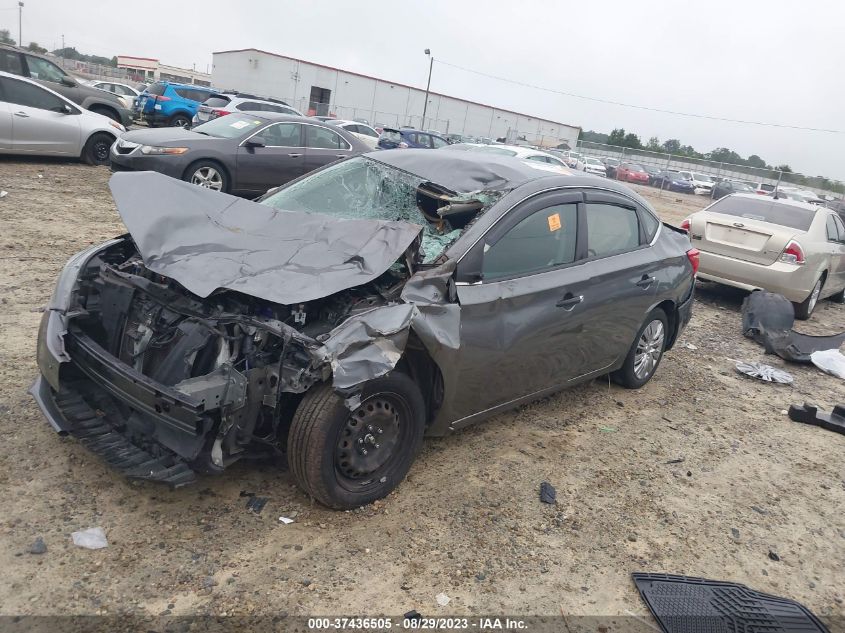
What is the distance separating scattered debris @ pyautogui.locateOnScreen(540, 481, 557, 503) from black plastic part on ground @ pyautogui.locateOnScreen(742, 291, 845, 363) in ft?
14.7

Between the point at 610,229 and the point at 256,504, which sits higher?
the point at 610,229

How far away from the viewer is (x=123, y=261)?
385 cm

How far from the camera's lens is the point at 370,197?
4281 millimetres

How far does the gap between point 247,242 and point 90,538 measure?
165 centimetres

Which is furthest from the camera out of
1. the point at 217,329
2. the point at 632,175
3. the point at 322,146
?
the point at 632,175

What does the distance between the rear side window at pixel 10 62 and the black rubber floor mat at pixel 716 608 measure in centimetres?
1464

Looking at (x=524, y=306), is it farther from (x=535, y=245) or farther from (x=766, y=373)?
(x=766, y=373)

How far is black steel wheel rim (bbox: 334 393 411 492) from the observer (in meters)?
3.11

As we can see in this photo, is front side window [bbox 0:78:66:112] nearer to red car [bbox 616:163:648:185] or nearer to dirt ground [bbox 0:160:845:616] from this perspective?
dirt ground [bbox 0:160:845:616]

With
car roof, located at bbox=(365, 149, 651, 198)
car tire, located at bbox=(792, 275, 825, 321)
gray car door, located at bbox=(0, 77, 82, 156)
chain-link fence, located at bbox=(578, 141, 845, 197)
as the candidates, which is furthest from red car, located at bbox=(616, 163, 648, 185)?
car roof, located at bbox=(365, 149, 651, 198)

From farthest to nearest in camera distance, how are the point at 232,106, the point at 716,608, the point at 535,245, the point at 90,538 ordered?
the point at 232,106
the point at 535,245
the point at 716,608
the point at 90,538

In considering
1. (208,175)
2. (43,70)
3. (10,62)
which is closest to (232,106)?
(43,70)

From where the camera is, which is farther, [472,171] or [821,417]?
[821,417]

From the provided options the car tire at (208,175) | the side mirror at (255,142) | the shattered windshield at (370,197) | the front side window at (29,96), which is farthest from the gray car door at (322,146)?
the shattered windshield at (370,197)
